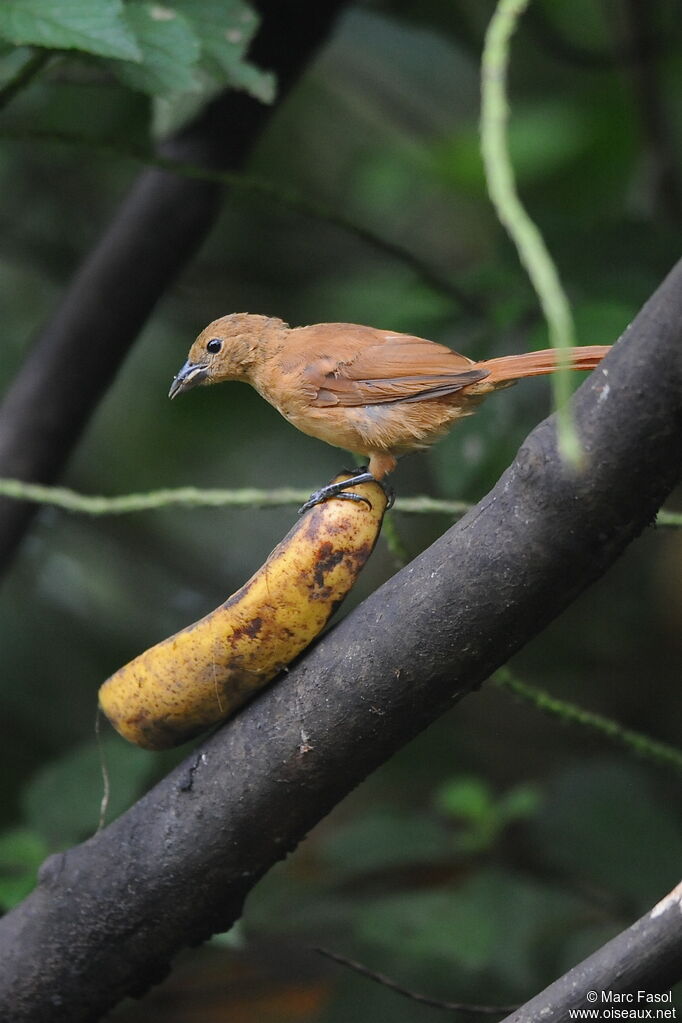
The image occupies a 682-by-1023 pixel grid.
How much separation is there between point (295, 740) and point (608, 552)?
46 centimetres

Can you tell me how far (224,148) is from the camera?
2691mm

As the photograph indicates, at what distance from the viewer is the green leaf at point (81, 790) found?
7.13 feet

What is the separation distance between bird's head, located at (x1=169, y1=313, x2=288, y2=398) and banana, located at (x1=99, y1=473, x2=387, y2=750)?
586 millimetres

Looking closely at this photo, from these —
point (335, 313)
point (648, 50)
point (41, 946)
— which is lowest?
point (41, 946)

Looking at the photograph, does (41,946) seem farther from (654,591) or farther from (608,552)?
(654,591)

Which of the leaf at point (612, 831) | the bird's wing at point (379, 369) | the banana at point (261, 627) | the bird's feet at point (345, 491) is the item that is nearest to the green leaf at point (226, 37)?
the bird's wing at point (379, 369)

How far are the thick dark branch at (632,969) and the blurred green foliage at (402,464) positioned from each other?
1105 mm

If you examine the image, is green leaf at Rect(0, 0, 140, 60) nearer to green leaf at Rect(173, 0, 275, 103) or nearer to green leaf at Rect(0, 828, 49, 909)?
green leaf at Rect(173, 0, 275, 103)

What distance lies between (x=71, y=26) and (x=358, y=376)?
0.70 meters

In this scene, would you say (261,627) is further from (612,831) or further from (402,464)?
(402,464)

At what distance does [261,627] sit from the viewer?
1.43 metres

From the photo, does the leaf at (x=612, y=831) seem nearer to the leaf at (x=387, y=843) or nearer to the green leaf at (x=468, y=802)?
the green leaf at (x=468, y=802)

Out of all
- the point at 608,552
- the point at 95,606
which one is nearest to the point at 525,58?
the point at 95,606

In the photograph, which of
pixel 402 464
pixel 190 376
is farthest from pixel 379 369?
pixel 402 464
